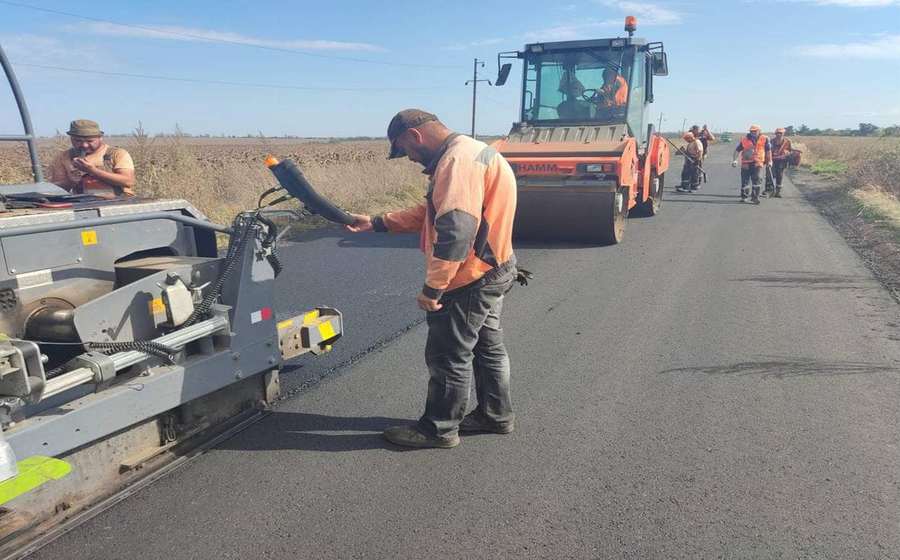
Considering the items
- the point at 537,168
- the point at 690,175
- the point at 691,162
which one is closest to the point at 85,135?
the point at 537,168

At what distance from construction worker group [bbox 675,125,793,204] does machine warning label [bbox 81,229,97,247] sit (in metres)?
13.6

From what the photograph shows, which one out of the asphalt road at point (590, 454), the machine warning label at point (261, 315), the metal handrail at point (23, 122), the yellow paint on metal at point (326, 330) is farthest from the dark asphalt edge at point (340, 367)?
the metal handrail at point (23, 122)

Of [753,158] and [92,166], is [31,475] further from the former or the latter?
[753,158]

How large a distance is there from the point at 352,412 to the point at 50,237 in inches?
71.4

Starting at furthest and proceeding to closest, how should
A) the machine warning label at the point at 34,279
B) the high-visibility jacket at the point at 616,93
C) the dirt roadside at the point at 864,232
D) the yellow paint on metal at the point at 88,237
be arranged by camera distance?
the high-visibility jacket at the point at 616,93 → the dirt roadside at the point at 864,232 → the yellow paint on metal at the point at 88,237 → the machine warning label at the point at 34,279

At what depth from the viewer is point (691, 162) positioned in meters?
16.4

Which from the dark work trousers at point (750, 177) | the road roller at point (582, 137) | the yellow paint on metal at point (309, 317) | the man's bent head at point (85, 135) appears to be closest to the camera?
the yellow paint on metal at point (309, 317)

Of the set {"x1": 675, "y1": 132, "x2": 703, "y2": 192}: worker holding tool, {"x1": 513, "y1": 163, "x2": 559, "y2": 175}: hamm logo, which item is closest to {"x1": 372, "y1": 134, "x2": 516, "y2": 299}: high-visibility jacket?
{"x1": 513, "y1": 163, "x2": 559, "y2": 175}: hamm logo

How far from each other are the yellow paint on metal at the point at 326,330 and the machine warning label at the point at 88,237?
52.6 inches

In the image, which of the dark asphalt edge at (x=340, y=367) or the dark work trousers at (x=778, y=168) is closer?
the dark asphalt edge at (x=340, y=367)

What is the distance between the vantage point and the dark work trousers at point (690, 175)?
16578 millimetres

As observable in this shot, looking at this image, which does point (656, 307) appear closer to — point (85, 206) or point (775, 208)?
point (85, 206)

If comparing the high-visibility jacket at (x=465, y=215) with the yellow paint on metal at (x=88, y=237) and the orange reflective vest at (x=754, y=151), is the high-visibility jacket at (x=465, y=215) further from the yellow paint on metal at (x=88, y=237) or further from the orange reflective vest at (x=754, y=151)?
the orange reflective vest at (x=754, y=151)

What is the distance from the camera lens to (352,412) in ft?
12.4
